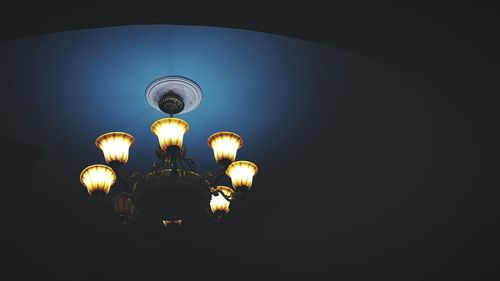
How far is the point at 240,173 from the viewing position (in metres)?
4.79

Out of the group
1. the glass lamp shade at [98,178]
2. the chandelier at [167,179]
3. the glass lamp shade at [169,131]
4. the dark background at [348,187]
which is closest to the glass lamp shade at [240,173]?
the chandelier at [167,179]

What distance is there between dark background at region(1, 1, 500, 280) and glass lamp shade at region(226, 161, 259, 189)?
133 cm

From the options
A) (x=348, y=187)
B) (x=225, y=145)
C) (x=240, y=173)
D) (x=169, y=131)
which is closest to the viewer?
(x=169, y=131)

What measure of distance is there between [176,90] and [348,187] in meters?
2.90

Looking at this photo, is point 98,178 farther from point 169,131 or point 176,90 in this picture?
point 176,90

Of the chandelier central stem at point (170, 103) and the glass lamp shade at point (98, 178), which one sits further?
the chandelier central stem at point (170, 103)

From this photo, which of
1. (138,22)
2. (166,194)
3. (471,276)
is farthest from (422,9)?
(471,276)

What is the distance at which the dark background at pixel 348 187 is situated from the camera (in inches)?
171

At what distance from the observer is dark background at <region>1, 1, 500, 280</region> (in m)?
4.34

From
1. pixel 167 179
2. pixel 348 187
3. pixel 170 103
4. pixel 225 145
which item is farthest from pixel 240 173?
pixel 348 187

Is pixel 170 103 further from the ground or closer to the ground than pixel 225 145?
further from the ground

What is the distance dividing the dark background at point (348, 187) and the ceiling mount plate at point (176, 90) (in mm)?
986

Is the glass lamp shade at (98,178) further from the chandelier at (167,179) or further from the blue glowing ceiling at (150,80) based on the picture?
the blue glowing ceiling at (150,80)

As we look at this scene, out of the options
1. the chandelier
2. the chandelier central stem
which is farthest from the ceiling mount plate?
the chandelier
